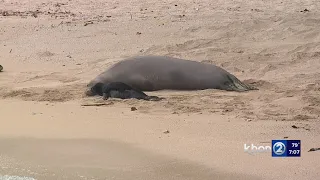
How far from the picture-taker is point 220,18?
10086mm

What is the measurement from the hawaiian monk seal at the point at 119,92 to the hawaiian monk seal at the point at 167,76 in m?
0.28

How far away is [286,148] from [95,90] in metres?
2.55

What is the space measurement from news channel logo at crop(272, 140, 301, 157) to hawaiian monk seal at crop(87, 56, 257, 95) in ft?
7.13

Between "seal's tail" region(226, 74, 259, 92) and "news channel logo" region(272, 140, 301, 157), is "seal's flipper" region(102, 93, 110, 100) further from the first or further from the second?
"news channel logo" region(272, 140, 301, 157)

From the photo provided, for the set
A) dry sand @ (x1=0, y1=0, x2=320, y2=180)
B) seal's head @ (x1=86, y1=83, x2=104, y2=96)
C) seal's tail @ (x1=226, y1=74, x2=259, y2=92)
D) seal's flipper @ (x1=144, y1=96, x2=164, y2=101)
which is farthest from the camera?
seal's tail @ (x1=226, y1=74, x2=259, y2=92)

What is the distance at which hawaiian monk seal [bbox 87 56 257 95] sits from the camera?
6.31m

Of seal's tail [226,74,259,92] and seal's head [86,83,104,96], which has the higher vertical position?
seal's head [86,83,104,96]

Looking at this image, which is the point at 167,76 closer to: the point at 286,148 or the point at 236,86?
the point at 236,86

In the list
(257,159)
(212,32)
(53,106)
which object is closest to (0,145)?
(53,106)

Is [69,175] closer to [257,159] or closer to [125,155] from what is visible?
[125,155]

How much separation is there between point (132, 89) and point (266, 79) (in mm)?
1713

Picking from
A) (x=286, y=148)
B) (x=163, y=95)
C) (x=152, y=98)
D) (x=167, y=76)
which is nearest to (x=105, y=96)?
(x=152, y=98)

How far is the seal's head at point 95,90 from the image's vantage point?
597 cm

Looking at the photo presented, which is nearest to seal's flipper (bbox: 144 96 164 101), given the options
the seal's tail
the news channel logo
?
the seal's tail
